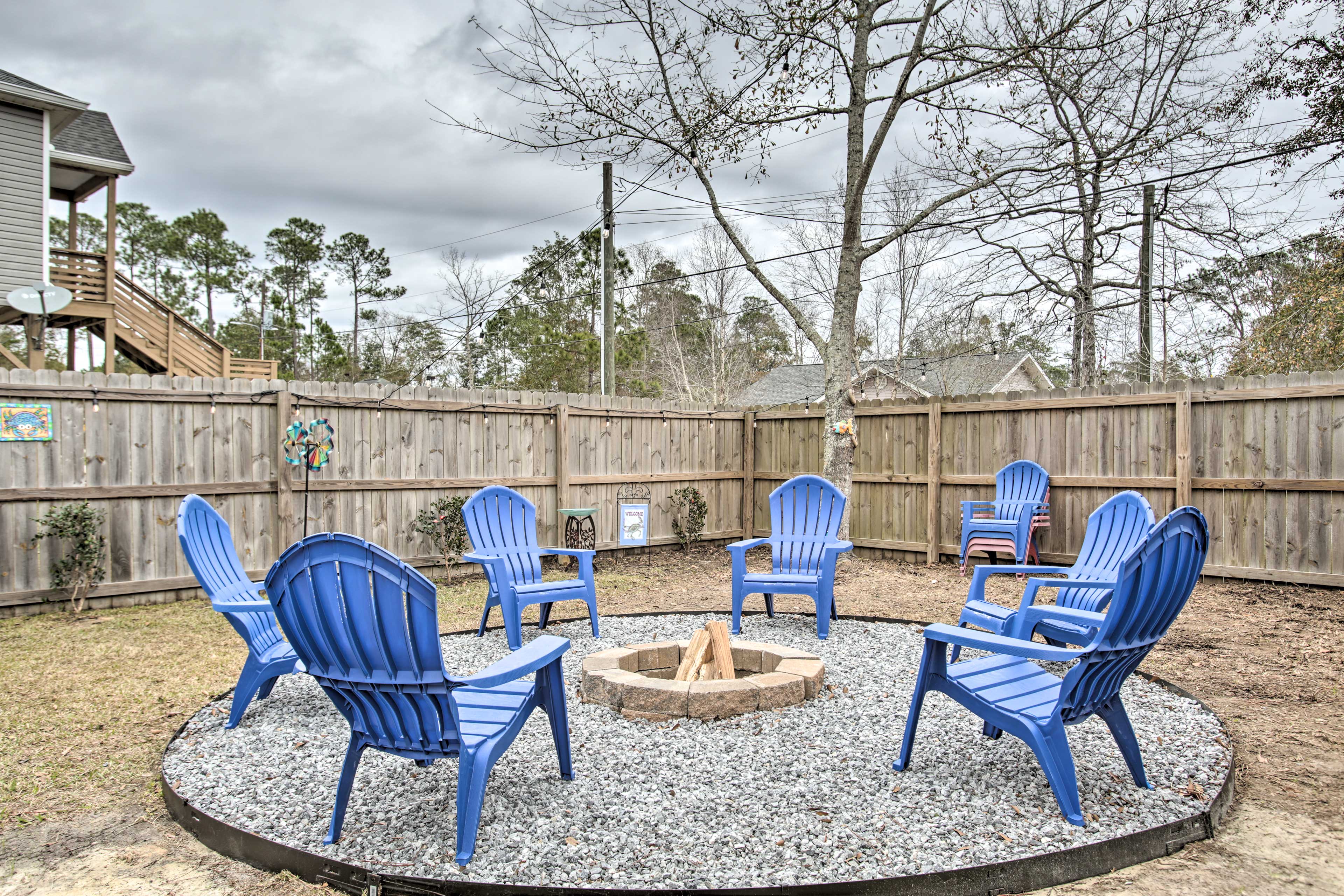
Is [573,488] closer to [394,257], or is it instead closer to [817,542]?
[817,542]

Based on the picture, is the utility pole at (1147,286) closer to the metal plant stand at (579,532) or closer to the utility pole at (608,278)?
the utility pole at (608,278)

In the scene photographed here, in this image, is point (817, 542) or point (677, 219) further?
point (677, 219)

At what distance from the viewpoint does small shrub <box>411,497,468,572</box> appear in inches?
260

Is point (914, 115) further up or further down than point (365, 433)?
further up

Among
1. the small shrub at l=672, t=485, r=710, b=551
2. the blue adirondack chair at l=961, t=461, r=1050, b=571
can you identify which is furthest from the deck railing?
the blue adirondack chair at l=961, t=461, r=1050, b=571

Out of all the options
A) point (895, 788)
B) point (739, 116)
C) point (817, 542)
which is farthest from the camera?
point (739, 116)

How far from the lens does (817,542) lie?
16.1ft

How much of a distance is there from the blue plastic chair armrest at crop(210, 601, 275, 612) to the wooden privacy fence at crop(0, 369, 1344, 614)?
3289mm

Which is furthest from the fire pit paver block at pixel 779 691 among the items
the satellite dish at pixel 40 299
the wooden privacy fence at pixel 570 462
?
the satellite dish at pixel 40 299

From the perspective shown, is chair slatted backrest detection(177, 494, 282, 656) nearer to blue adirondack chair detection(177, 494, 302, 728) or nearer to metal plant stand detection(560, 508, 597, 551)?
blue adirondack chair detection(177, 494, 302, 728)

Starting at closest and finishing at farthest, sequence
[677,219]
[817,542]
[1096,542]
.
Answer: [1096,542] → [817,542] → [677,219]

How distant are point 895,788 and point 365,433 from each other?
532 cm

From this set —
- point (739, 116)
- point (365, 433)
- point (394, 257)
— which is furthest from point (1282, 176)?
point (394, 257)

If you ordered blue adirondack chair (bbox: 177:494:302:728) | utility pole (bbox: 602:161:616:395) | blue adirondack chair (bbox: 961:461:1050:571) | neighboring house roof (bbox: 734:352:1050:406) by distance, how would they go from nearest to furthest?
blue adirondack chair (bbox: 177:494:302:728) < blue adirondack chair (bbox: 961:461:1050:571) < utility pole (bbox: 602:161:616:395) < neighboring house roof (bbox: 734:352:1050:406)
